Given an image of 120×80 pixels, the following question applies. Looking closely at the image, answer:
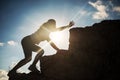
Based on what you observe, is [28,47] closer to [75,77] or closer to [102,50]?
[75,77]

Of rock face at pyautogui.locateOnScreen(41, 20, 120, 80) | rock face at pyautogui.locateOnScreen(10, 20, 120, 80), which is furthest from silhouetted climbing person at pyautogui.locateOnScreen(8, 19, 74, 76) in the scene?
rock face at pyautogui.locateOnScreen(41, 20, 120, 80)

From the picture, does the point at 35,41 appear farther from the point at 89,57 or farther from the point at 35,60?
the point at 89,57

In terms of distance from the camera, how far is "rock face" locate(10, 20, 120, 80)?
11648 mm

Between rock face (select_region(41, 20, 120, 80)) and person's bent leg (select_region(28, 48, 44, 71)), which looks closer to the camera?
rock face (select_region(41, 20, 120, 80))

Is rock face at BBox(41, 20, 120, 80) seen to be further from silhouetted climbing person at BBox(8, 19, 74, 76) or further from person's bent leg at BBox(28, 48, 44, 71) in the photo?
silhouetted climbing person at BBox(8, 19, 74, 76)

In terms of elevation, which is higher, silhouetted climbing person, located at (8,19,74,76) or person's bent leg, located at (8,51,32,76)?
silhouetted climbing person, located at (8,19,74,76)

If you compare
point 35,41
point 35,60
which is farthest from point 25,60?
Result: point 35,41

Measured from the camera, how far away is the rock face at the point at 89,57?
1165 cm

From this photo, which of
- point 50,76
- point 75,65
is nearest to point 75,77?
point 75,65

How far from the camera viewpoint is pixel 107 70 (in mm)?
11492

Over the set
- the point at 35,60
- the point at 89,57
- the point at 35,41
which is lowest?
the point at 35,60

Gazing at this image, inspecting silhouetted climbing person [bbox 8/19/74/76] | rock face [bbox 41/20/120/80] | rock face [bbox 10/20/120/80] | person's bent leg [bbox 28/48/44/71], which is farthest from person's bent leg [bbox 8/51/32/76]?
rock face [bbox 41/20/120/80]

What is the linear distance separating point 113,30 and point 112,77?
344 centimetres

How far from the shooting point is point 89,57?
1215 centimetres
